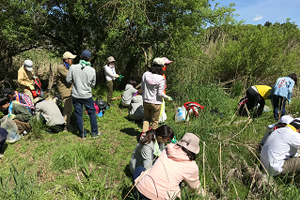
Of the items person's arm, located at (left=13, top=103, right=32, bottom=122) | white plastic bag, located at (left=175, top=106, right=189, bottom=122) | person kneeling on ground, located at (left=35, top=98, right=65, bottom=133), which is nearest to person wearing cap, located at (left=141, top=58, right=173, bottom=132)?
white plastic bag, located at (left=175, top=106, right=189, bottom=122)

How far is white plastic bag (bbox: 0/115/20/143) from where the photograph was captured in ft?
11.5

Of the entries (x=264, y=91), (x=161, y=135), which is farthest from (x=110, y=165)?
(x=264, y=91)

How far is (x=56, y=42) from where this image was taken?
253 inches

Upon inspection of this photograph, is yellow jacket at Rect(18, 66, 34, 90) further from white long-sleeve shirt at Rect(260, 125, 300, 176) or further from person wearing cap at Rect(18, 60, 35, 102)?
white long-sleeve shirt at Rect(260, 125, 300, 176)

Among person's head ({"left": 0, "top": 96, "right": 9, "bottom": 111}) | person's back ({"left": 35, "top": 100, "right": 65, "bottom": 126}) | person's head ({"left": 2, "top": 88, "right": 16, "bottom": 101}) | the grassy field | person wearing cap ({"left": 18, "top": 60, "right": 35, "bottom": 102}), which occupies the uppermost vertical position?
person wearing cap ({"left": 18, "top": 60, "right": 35, "bottom": 102})

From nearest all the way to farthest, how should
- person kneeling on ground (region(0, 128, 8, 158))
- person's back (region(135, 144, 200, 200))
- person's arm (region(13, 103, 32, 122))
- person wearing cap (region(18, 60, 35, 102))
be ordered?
person's back (region(135, 144, 200, 200)) < person kneeling on ground (region(0, 128, 8, 158)) < person's arm (region(13, 103, 32, 122)) < person wearing cap (region(18, 60, 35, 102))

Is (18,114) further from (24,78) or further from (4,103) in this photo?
(24,78)

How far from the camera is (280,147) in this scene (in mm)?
2586

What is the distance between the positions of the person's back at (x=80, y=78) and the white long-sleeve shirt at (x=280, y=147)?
2.94 meters

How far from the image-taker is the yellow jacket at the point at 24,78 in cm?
438

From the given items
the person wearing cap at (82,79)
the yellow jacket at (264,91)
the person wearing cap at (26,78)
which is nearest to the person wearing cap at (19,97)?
the person wearing cap at (26,78)

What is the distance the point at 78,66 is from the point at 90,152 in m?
1.47

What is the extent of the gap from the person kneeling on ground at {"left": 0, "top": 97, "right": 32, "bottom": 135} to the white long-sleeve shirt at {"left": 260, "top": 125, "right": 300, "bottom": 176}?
401 cm

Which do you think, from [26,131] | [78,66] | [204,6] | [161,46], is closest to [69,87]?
[78,66]
